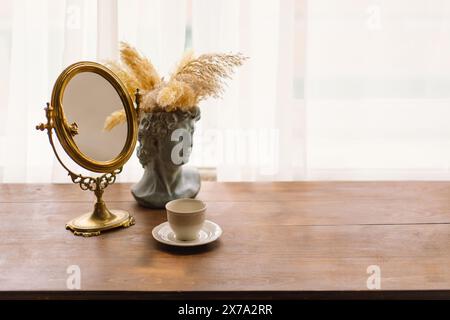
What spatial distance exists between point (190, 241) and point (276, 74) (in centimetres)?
92

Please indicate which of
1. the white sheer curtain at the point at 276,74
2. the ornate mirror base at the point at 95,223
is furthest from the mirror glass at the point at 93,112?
the white sheer curtain at the point at 276,74

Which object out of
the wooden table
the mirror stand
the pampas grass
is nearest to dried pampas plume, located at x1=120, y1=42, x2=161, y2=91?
the pampas grass

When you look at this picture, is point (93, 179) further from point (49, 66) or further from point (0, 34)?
point (0, 34)

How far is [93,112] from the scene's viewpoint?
100 cm

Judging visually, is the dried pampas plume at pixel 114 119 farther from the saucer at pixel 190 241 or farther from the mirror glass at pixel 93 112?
the saucer at pixel 190 241

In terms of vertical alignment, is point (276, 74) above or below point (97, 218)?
above

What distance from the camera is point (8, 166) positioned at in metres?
1.68

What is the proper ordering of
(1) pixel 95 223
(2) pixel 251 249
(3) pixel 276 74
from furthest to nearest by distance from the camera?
(3) pixel 276 74 → (1) pixel 95 223 → (2) pixel 251 249

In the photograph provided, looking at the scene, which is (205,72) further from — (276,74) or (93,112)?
(276,74)

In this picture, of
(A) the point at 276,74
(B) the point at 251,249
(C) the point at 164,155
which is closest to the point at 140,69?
(C) the point at 164,155

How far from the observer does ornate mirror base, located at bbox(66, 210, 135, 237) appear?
956mm

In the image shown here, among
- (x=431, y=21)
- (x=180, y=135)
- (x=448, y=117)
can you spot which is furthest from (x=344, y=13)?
(x=180, y=135)

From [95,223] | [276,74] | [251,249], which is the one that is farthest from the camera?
[276,74]

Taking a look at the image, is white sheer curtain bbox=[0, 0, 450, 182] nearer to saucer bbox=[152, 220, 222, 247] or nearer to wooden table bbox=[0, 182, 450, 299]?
wooden table bbox=[0, 182, 450, 299]
